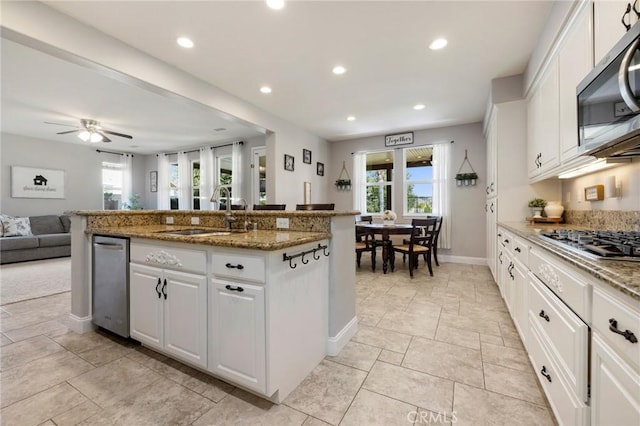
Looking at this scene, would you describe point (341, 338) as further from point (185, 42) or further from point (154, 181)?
point (154, 181)

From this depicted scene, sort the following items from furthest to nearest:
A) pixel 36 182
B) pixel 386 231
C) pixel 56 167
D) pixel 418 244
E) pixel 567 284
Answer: pixel 56 167, pixel 36 182, pixel 418 244, pixel 386 231, pixel 567 284

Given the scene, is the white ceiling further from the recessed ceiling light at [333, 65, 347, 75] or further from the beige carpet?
the beige carpet

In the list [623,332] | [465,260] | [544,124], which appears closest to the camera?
[623,332]

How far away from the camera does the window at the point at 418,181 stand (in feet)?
18.8

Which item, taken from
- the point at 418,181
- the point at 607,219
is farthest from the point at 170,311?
the point at 418,181

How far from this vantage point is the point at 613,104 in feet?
4.09

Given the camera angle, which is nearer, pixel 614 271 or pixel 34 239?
pixel 614 271

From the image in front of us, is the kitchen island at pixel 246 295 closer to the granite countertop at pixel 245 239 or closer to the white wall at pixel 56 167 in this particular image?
the granite countertop at pixel 245 239

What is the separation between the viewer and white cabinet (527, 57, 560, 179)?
2.26 m

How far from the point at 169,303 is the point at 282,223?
37.2 inches

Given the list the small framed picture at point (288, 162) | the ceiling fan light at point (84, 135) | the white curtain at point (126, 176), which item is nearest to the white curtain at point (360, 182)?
the small framed picture at point (288, 162)

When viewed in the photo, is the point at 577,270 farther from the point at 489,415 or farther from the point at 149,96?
the point at 149,96

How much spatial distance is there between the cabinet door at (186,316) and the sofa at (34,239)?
558 cm

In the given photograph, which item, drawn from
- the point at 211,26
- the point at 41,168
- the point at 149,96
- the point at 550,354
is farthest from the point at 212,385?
the point at 41,168
